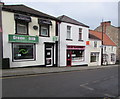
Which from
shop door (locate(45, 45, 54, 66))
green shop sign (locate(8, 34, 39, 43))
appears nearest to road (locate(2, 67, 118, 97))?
green shop sign (locate(8, 34, 39, 43))

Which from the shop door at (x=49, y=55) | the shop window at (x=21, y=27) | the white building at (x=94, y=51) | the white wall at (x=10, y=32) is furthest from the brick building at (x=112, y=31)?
the shop window at (x=21, y=27)

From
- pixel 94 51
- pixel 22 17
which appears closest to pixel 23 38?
pixel 22 17

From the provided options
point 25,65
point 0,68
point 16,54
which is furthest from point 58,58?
point 0,68

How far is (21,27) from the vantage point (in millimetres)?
11062

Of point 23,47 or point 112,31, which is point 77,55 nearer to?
point 23,47

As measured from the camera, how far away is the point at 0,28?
31.7 feet

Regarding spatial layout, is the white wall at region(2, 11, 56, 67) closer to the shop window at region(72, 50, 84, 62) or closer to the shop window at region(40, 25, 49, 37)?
the shop window at region(40, 25, 49, 37)

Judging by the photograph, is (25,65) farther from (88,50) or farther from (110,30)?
(110,30)

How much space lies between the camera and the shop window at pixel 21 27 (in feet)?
35.4

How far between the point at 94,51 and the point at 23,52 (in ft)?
40.9

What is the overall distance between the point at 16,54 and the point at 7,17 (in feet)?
12.4

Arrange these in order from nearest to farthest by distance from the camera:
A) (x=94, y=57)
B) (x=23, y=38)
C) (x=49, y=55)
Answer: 1. (x=23, y=38)
2. (x=49, y=55)
3. (x=94, y=57)

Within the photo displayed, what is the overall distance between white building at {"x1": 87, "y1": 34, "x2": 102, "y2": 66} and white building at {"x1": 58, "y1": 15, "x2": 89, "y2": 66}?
130 cm

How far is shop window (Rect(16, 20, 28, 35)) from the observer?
35.4 feet
